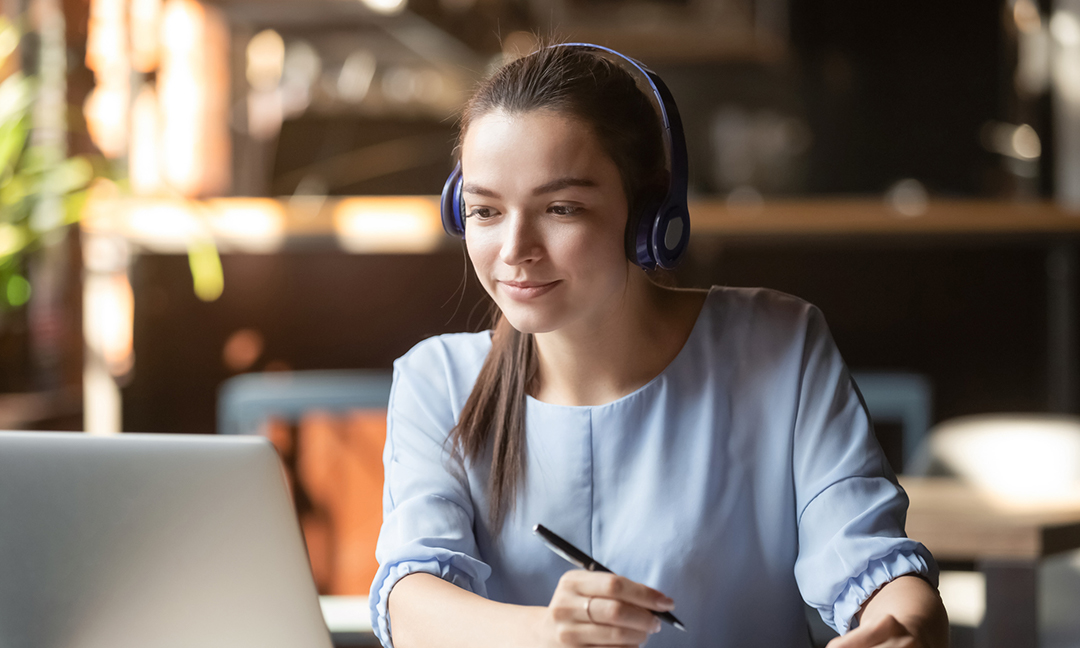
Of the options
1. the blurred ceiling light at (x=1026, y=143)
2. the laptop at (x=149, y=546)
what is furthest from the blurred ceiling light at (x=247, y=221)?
the blurred ceiling light at (x=1026, y=143)

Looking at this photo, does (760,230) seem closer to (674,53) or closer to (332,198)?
(332,198)

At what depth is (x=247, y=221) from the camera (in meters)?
2.43

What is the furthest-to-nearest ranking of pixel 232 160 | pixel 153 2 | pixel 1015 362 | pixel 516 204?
pixel 1015 362 < pixel 232 160 < pixel 153 2 < pixel 516 204

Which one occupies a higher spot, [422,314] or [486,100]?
[486,100]

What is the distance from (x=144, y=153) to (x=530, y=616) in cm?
207

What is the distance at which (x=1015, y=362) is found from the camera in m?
3.01

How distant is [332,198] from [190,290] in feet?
1.78

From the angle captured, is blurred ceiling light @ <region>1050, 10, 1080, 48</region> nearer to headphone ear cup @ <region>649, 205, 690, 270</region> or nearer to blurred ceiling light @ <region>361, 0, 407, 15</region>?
blurred ceiling light @ <region>361, 0, 407, 15</region>

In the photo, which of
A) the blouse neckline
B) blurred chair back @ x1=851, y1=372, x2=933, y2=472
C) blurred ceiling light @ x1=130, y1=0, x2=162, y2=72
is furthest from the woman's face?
blurred ceiling light @ x1=130, y1=0, x2=162, y2=72

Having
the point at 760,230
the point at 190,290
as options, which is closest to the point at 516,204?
the point at 760,230

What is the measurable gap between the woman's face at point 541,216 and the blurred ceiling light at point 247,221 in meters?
1.66

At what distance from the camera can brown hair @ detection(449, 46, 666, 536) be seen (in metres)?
0.88

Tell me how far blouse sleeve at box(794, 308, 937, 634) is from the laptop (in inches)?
16.9

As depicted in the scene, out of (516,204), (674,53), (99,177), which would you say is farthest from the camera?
(674,53)
